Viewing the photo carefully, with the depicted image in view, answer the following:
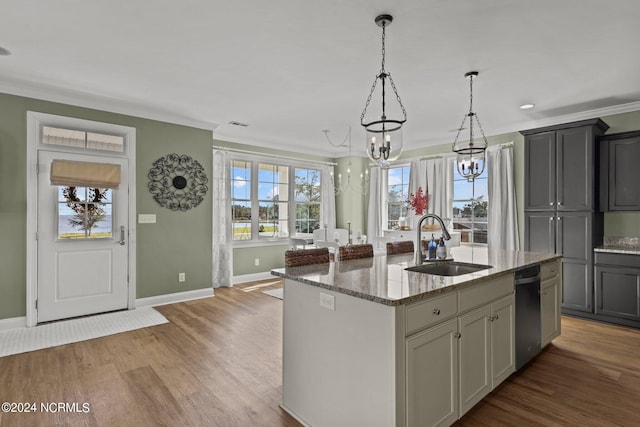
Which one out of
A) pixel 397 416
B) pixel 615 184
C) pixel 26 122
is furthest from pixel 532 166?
pixel 26 122

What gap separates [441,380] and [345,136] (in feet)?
15.7

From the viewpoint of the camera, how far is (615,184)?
4164mm

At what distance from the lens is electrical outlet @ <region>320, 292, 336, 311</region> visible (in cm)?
195

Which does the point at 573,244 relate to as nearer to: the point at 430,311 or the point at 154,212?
the point at 430,311

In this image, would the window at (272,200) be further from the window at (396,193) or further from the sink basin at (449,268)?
the sink basin at (449,268)

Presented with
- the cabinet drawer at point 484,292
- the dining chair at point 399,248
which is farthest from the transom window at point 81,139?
the cabinet drawer at point 484,292

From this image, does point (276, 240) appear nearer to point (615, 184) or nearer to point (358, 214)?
point (358, 214)

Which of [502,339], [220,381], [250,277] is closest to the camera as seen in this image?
[502,339]

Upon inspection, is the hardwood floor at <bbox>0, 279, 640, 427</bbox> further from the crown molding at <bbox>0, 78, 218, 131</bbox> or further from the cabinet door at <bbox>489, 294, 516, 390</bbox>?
the crown molding at <bbox>0, 78, 218, 131</bbox>

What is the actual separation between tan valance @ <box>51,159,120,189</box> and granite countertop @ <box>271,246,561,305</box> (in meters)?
3.13

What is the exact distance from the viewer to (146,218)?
15.3 ft

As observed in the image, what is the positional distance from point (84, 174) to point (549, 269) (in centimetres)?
508

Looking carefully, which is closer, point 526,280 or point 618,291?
point 526,280

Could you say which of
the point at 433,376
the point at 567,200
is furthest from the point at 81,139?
the point at 567,200
